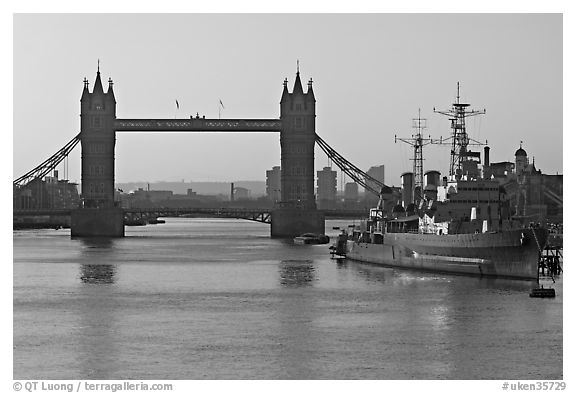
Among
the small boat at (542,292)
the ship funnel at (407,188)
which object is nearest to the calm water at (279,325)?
the small boat at (542,292)

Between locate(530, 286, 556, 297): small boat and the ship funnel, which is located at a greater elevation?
the ship funnel

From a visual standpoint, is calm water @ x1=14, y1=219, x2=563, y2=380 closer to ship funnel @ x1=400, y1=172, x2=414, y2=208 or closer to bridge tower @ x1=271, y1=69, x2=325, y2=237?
ship funnel @ x1=400, y1=172, x2=414, y2=208

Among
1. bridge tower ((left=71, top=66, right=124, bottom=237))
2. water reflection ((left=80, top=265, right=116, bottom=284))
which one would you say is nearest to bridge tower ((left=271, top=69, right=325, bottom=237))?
bridge tower ((left=71, top=66, right=124, bottom=237))

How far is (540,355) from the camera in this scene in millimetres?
35125

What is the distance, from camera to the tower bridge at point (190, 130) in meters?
121

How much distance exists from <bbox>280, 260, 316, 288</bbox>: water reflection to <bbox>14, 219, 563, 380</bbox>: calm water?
0.39ft

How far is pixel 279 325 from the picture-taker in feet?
137

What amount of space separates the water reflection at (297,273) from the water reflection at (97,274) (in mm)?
8685

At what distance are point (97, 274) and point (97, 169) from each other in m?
A: 60.8

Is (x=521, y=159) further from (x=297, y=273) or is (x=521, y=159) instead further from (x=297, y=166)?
(x=297, y=273)

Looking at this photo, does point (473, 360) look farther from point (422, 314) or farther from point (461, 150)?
point (461, 150)

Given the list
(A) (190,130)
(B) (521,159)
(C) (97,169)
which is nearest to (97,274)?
(A) (190,130)

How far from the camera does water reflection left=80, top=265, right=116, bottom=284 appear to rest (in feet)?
200

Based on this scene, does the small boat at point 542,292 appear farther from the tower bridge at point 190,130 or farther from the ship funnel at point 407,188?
the tower bridge at point 190,130
